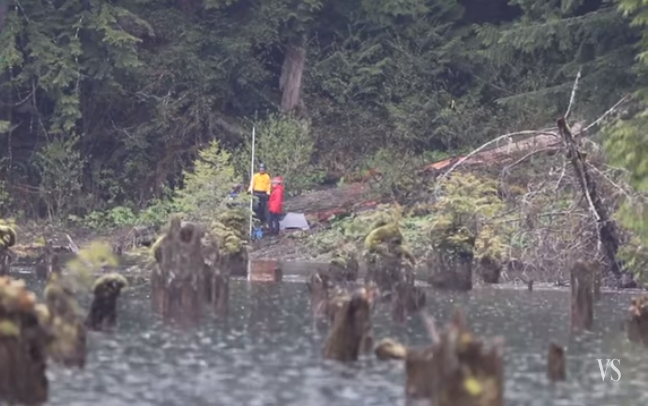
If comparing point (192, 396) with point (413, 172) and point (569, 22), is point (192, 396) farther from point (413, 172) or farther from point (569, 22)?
point (413, 172)

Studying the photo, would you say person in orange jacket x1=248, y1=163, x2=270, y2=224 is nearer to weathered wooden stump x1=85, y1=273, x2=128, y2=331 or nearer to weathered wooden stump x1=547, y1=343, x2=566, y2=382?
weathered wooden stump x1=85, y1=273, x2=128, y2=331

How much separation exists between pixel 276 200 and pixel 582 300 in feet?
67.5

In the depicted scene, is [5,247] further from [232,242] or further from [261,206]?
[261,206]

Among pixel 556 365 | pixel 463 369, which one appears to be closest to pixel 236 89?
pixel 556 365

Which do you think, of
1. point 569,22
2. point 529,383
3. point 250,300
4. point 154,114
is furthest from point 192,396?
point 154,114

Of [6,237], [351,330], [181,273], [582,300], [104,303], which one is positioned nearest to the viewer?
[351,330]

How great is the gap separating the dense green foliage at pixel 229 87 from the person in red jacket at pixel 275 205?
12.1 feet

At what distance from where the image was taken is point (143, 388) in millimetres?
15820

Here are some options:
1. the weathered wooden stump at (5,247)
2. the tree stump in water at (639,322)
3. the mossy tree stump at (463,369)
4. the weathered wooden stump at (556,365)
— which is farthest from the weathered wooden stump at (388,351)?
the weathered wooden stump at (5,247)

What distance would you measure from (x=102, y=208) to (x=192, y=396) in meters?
32.8

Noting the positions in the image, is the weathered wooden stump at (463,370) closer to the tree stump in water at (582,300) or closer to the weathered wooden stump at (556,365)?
the weathered wooden stump at (556,365)

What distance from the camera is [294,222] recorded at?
42469 millimetres

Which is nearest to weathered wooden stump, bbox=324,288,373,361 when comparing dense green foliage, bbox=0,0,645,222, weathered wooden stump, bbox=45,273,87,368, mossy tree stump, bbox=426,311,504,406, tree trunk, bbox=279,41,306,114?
weathered wooden stump, bbox=45,273,87,368

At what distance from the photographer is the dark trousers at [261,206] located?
136ft
